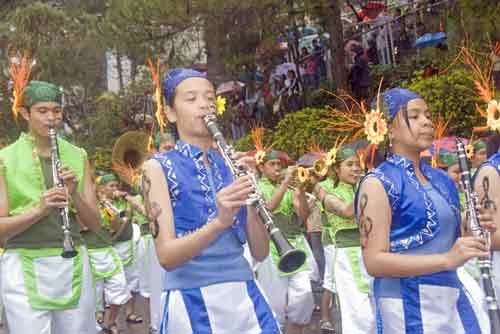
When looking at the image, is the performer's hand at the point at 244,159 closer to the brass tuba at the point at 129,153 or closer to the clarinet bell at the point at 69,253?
the clarinet bell at the point at 69,253

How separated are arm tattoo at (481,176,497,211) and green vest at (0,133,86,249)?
2.36 metres

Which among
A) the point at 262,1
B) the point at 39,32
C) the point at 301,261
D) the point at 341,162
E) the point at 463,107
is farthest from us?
the point at 39,32

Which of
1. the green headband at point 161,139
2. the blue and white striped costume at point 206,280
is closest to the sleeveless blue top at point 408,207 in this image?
the blue and white striped costume at point 206,280

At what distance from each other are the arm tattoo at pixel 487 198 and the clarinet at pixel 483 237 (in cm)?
64

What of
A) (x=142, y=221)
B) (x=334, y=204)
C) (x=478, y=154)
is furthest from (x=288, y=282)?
(x=142, y=221)

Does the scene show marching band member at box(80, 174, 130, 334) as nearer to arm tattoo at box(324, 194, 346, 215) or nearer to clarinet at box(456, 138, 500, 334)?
arm tattoo at box(324, 194, 346, 215)

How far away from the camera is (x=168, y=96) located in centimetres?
461

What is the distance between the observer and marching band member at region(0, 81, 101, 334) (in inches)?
228

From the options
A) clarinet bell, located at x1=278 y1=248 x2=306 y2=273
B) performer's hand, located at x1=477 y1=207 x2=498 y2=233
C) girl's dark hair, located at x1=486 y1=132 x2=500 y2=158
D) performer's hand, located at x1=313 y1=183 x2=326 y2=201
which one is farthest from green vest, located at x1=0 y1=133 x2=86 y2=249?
performer's hand, located at x1=313 y1=183 x2=326 y2=201

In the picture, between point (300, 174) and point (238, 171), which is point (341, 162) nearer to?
point (300, 174)

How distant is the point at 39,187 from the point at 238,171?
213cm

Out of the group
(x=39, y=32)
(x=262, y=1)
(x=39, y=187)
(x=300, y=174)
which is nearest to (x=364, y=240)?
(x=39, y=187)

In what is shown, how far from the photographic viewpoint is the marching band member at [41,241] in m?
5.80

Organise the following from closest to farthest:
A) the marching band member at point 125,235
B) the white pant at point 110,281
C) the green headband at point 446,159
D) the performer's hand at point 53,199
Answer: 1. the performer's hand at point 53,199
2. the green headband at point 446,159
3. the white pant at point 110,281
4. the marching band member at point 125,235
